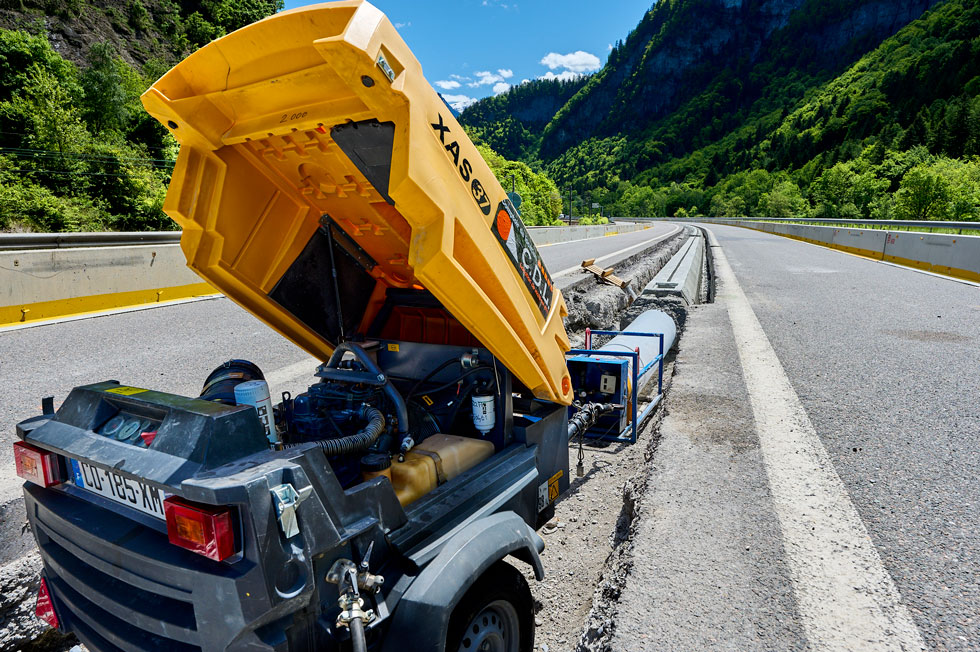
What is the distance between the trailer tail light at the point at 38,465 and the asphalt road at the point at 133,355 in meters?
1.63

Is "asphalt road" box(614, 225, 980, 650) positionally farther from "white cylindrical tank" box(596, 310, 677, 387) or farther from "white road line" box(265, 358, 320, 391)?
"white road line" box(265, 358, 320, 391)

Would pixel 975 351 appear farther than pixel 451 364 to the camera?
Yes

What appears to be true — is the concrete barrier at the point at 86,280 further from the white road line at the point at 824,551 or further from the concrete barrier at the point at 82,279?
the white road line at the point at 824,551

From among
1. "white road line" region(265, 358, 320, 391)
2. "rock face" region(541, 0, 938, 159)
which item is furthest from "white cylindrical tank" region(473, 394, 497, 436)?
"rock face" region(541, 0, 938, 159)

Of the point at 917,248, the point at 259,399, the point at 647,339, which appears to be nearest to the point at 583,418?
the point at 259,399

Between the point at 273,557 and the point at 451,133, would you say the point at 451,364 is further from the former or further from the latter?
the point at 273,557

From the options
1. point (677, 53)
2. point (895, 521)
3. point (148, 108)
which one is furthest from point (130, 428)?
point (677, 53)

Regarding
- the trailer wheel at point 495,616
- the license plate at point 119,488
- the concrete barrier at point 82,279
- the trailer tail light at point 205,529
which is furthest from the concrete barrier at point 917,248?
the concrete barrier at point 82,279

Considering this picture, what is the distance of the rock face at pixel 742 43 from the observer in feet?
441

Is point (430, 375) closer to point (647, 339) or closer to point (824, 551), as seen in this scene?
point (824, 551)

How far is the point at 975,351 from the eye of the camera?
5.93m

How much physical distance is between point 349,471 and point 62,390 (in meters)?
3.91

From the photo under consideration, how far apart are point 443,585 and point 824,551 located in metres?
1.99

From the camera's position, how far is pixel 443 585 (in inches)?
63.3
